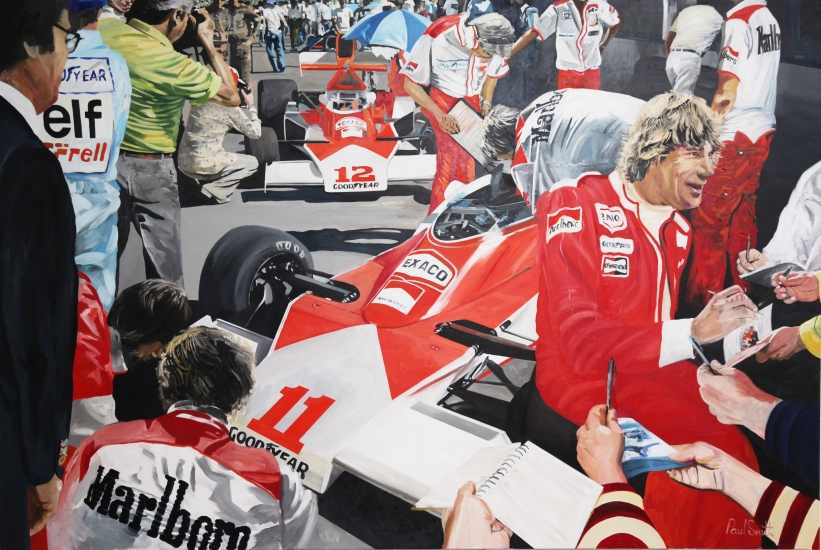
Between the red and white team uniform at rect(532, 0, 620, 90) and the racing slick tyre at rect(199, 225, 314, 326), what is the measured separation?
99 cm

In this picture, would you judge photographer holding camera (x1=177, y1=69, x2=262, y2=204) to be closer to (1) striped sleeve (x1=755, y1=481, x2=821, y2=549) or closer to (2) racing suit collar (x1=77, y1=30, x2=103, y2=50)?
(2) racing suit collar (x1=77, y1=30, x2=103, y2=50)

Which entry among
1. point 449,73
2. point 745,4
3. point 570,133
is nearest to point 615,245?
point 570,133

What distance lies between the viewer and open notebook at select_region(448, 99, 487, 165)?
181cm

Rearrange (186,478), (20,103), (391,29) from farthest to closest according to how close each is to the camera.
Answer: (391,29), (20,103), (186,478)

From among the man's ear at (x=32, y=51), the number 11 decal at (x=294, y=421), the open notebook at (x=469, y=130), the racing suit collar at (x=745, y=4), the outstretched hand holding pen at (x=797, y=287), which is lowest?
the number 11 decal at (x=294, y=421)

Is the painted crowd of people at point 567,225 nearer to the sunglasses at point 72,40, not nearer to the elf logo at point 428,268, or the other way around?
the sunglasses at point 72,40

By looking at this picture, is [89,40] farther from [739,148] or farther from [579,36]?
[739,148]

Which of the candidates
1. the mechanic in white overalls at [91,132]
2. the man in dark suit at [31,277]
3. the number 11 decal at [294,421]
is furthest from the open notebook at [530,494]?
the mechanic in white overalls at [91,132]

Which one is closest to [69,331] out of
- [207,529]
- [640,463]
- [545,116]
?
[207,529]

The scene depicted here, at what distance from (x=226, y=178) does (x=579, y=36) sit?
1.17 meters

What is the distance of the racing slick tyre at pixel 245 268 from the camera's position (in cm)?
179

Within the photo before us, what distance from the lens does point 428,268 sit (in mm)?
1802

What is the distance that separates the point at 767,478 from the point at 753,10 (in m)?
1.45

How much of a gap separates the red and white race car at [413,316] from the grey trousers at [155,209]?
12 centimetres
